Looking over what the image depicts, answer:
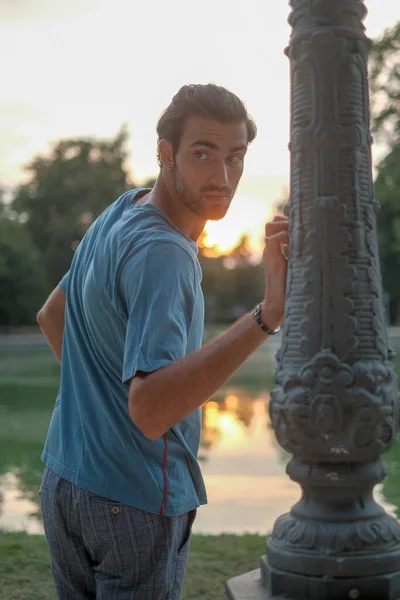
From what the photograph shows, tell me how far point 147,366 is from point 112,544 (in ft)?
1.70

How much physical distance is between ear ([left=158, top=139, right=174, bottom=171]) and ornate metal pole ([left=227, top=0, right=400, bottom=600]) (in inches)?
15.1

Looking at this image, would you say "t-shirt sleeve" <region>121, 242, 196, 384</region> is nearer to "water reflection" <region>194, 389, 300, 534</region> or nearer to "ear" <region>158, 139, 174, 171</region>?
"ear" <region>158, 139, 174, 171</region>

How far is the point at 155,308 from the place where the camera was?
1.89m

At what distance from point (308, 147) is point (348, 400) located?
72cm

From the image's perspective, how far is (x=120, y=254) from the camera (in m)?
2.01

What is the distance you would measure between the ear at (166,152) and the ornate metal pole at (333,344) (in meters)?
0.38

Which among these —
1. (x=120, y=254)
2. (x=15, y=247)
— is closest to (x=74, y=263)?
(x=120, y=254)

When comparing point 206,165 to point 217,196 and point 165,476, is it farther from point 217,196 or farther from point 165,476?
point 165,476

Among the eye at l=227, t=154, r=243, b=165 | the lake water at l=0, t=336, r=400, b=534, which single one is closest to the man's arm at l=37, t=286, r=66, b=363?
the eye at l=227, t=154, r=243, b=165

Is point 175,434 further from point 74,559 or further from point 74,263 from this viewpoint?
point 74,263

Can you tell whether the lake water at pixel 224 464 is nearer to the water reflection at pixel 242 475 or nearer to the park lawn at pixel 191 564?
the water reflection at pixel 242 475

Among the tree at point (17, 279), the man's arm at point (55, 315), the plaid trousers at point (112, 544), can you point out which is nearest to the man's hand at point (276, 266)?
the plaid trousers at point (112, 544)

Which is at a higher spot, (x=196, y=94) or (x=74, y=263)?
(x=196, y=94)

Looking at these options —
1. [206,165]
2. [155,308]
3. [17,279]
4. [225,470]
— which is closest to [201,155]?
[206,165]
